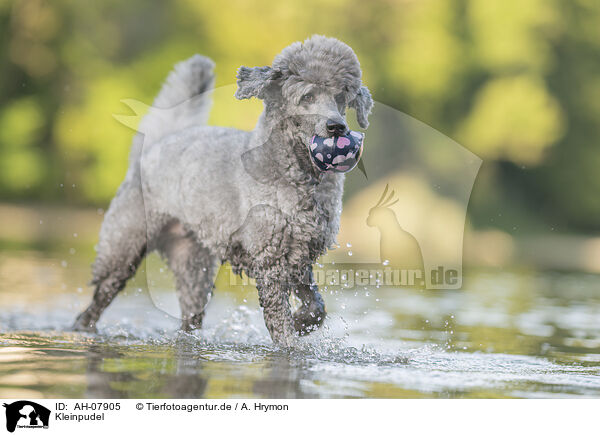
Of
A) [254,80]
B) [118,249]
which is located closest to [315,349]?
[254,80]

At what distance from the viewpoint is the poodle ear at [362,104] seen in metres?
5.14

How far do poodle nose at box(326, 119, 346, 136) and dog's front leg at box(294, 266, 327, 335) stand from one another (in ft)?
3.33

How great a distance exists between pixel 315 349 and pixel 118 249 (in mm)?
1809

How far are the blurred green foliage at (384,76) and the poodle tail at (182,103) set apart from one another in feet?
48.9

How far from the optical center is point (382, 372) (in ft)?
15.2

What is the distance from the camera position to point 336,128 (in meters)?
4.57

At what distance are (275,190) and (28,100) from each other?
1960 centimetres

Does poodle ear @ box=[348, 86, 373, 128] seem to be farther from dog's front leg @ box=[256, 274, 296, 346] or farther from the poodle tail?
the poodle tail

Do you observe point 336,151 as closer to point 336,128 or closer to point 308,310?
point 336,128

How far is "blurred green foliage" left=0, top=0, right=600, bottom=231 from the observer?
853 inches

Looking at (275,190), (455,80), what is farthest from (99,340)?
(455,80)

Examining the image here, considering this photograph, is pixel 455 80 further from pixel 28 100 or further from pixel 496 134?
pixel 28 100
